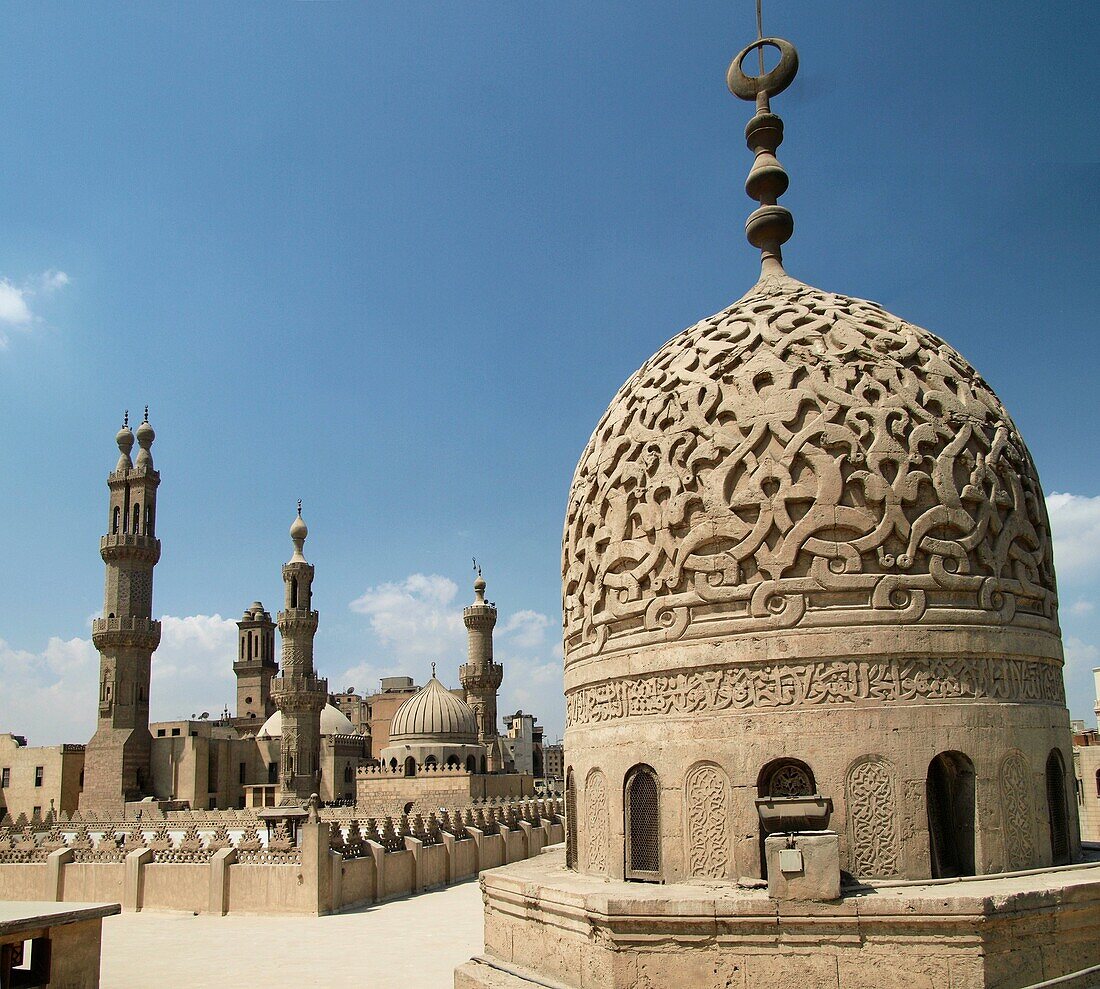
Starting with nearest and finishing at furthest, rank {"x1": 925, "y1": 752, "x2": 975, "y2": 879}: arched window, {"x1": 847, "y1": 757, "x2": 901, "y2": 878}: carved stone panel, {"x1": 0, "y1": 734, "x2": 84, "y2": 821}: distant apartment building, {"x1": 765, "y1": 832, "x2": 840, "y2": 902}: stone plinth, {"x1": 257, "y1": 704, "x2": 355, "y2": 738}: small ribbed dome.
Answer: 1. {"x1": 765, "y1": 832, "x2": 840, "y2": 902}: stone plinth
2. {"x1": 847, "y1": 757, "x2": 901, "y2": 878}: carved stone panel
3. {"x1": 925, "y1": 752, "x2": 975, "y2": 879}: arched window
4. {"x1": 0, "y1": 734, "x2": 84, "y2": 821}: distant apartment building
5. {"x1": 257, "y1": 704, "x2": 355, "y2": 738}: small ribbed dome

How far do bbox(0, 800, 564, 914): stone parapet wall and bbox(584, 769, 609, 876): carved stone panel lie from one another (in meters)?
8.26

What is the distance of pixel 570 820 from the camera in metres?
8.83

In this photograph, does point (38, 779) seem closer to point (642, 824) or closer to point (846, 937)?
point (642, 824)

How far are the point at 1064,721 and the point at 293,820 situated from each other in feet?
52.8

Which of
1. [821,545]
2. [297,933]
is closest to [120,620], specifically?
[297,933]

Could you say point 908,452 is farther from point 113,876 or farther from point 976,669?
point 113,876

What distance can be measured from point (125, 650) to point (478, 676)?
13055 mm

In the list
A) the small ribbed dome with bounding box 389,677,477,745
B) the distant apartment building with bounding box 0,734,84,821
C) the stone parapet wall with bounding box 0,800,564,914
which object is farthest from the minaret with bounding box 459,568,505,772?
the stone parapet wall with bounding box 0,800,564,914

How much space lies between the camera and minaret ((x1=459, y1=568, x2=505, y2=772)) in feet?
131

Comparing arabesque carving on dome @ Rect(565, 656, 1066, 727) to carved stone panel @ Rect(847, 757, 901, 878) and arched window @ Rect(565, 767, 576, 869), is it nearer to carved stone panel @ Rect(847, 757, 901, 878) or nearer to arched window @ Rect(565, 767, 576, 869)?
carved stone panel @ Rect(847, 757, 901, 878)

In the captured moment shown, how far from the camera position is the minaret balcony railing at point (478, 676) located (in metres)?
39.9

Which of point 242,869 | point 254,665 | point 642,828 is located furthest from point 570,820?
point 254,665

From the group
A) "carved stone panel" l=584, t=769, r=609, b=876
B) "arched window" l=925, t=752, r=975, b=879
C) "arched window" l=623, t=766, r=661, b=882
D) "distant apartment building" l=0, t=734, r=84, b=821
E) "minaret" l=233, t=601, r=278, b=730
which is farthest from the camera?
"minaret" l=233, t=601, r=278, b=730

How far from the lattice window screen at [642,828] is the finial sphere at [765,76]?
6482mm
